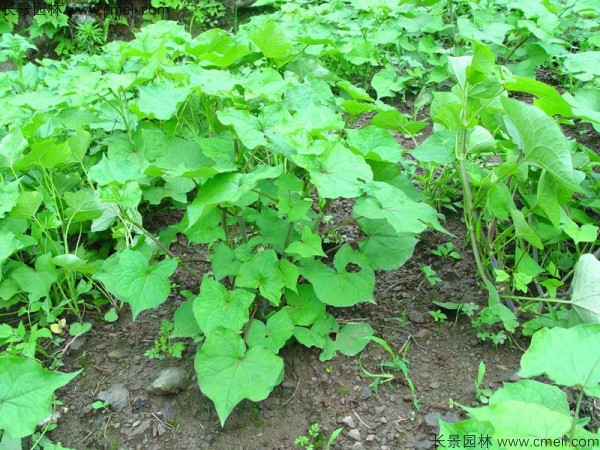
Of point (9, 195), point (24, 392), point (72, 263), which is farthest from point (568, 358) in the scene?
point (9, 195)

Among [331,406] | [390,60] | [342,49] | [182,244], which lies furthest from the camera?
[390,60]

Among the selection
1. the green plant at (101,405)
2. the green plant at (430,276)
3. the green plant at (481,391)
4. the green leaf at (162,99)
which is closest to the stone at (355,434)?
the green plant at (481,391)

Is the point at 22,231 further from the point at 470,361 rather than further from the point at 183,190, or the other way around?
the point at 470,361

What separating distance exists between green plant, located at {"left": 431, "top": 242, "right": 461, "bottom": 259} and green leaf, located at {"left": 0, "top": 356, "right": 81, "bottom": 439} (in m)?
1.26

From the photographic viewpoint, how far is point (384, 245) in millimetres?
1635

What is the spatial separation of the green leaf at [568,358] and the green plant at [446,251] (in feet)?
2.73

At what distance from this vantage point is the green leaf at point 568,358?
985 mm

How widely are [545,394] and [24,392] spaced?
114 centimetres

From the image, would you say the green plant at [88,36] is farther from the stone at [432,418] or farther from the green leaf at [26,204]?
the stone at [432,418]

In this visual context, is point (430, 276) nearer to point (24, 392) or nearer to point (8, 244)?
point (24, 392)

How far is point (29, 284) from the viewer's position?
1747 mm

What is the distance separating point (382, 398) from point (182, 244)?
0.98m

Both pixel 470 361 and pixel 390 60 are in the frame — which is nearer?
pixel 470 361

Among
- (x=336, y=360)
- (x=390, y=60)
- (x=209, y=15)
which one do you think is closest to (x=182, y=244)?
(x=336, y=360)
